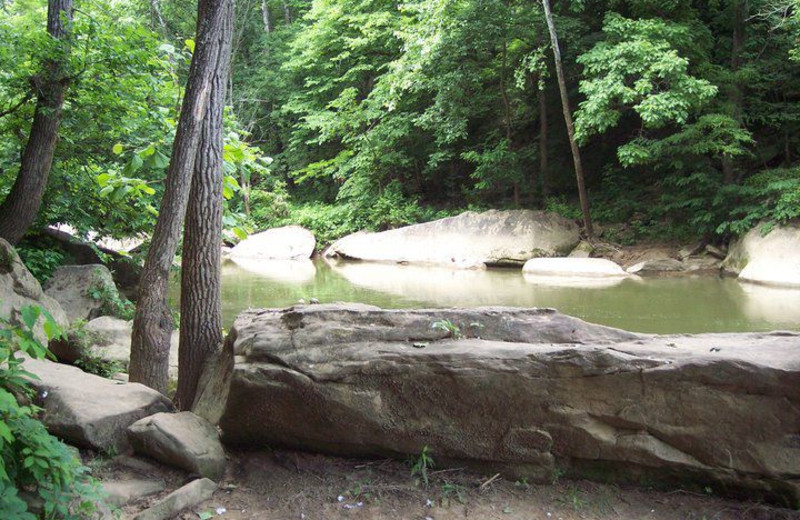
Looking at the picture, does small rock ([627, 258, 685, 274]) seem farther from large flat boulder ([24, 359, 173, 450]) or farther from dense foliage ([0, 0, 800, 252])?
large flat boulder ([24, 359, 173, 450])

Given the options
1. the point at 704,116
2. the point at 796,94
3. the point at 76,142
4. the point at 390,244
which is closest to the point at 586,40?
the point at 704,116

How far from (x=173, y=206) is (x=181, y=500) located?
2393 mm

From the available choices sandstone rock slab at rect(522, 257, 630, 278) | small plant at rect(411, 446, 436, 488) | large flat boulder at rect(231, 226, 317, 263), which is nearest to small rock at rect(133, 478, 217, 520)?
small plant at rect(411, 446, 436, 488)

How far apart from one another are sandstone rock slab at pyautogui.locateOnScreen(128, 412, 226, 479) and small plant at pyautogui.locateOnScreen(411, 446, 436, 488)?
1.16 m

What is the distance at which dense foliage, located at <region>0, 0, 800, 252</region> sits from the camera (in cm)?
778

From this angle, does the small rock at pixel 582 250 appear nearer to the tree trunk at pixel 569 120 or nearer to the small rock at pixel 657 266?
the tree trunk at pixel 569 120

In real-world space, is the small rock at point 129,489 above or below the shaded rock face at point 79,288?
below

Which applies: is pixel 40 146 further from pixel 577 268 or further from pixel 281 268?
pixel 577 268

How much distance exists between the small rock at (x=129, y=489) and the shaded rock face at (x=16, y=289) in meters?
3.31

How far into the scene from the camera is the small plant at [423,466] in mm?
3328

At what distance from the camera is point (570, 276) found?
14.1 m

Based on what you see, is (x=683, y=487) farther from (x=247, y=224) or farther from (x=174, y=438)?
(x=247, y=224)

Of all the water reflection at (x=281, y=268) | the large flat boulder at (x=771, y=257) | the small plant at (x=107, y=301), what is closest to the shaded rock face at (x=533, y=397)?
the small plant at (x=107, y=301)

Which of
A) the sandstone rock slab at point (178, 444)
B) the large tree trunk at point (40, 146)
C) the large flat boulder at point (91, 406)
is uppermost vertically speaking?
the large tree trunk at point (40, 146)
